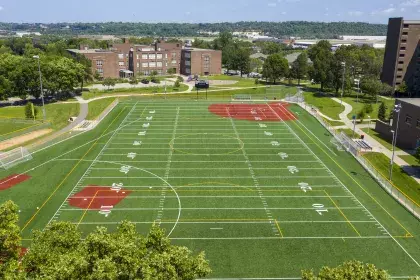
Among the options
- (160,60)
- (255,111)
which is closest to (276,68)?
(160,60)

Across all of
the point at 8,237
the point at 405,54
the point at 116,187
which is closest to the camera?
the point at 8,237

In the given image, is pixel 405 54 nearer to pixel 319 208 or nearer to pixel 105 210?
pixel 319 208

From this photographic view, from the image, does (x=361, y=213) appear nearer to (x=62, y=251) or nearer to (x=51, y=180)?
(x=62, y=251)

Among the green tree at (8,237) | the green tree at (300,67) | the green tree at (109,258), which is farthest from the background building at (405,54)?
the green tree at (8,237)

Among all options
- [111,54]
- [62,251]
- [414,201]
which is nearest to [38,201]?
[62,251]

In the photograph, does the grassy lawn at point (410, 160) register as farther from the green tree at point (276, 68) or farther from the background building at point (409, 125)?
the green tree at point (276, 68)

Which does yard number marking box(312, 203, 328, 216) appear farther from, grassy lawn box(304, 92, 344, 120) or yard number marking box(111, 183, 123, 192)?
grassy lawn box(304, 92, 344, 120)
